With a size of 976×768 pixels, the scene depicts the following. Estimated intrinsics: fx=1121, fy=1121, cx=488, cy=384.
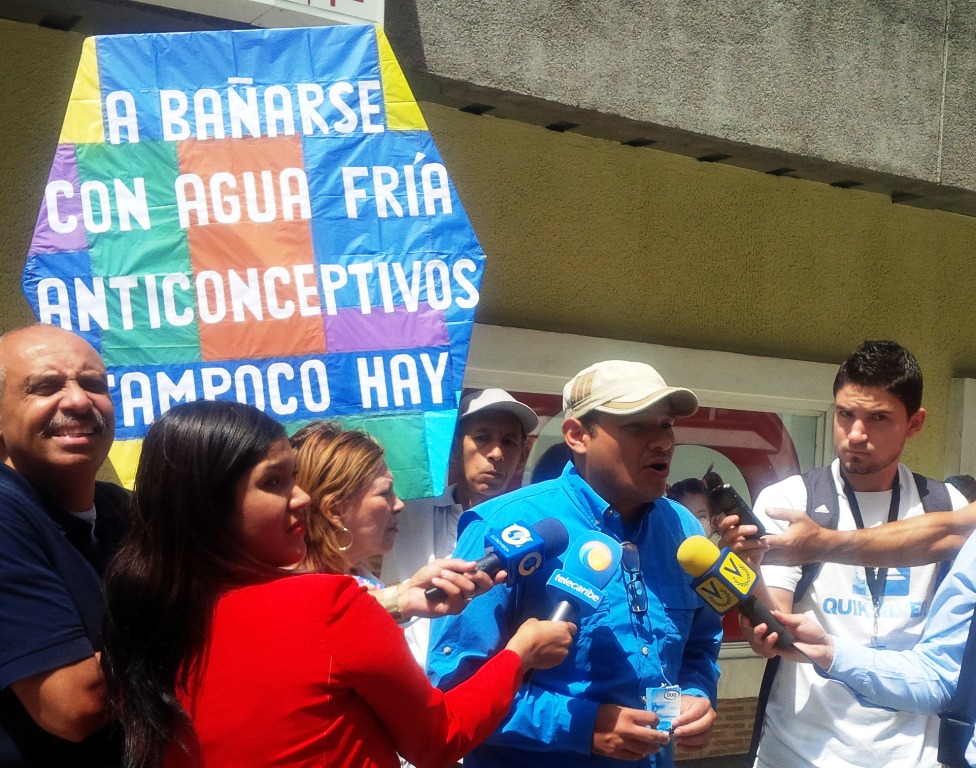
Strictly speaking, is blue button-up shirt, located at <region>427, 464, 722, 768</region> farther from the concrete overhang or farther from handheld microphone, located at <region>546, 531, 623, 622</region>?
the concrete overhang

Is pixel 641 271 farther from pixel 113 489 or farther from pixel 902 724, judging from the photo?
pixel 113 489

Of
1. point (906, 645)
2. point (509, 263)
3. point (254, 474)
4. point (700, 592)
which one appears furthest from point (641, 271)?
Answer: point (254, 474)

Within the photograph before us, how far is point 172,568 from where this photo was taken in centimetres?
192

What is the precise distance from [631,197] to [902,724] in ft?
10.5

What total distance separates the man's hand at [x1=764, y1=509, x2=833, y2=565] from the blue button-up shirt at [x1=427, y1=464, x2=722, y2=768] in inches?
18.7

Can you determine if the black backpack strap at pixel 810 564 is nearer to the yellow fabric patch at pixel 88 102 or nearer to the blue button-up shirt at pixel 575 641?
the blue button-up shirt at pixel 575 641

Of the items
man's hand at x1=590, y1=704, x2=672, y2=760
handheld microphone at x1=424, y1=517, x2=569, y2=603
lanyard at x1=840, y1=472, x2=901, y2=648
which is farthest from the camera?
lanyard at x1=840, y1=472, x2=901, y2=648

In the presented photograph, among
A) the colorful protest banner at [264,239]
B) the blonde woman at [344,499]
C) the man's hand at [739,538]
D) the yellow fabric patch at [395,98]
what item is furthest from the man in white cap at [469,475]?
the man's hand at [739,538]

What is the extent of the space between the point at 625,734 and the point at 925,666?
2.58 ft

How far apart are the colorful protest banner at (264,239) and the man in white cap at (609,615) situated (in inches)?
33.7

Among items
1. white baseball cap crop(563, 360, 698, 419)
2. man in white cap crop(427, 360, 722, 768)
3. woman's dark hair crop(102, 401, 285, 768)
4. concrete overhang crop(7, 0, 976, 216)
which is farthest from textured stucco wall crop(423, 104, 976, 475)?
woman's dark hair crop(102, 401, 285, 768)

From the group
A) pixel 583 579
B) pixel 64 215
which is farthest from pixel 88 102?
pixel 583 579

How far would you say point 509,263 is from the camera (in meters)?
5.39

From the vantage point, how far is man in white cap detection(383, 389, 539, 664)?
12.7 ft
